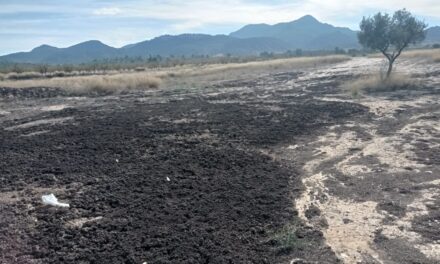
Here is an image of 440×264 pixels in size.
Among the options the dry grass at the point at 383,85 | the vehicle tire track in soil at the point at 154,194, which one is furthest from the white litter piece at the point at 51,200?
the dry grass at the point at 383,85

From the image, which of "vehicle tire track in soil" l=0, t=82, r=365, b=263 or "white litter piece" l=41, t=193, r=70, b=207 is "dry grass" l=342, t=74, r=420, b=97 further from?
"white litter piece" l=41, t=193, r=70, b=207

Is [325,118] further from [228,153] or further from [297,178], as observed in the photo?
[297,178]

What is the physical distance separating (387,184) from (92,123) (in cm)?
1306

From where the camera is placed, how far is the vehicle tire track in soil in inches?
299

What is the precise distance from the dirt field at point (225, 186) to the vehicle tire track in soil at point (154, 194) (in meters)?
0.04

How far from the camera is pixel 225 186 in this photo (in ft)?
36.4

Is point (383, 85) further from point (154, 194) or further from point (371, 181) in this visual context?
point (154, 194)

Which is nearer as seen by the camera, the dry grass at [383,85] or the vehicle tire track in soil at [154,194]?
the vehicle tire track in soil at [154,194]

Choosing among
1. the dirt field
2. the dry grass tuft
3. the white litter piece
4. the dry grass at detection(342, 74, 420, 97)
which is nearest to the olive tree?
the dry grass at detection(342, 74, 420, 97)

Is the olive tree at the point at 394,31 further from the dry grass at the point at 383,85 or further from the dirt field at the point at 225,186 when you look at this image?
Result: the dirt field at the point at 225,186

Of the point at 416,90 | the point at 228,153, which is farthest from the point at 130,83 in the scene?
the point at 228,153

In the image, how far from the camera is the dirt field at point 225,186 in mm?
7711

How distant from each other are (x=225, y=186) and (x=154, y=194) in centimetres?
167

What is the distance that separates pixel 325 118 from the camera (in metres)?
20.3
